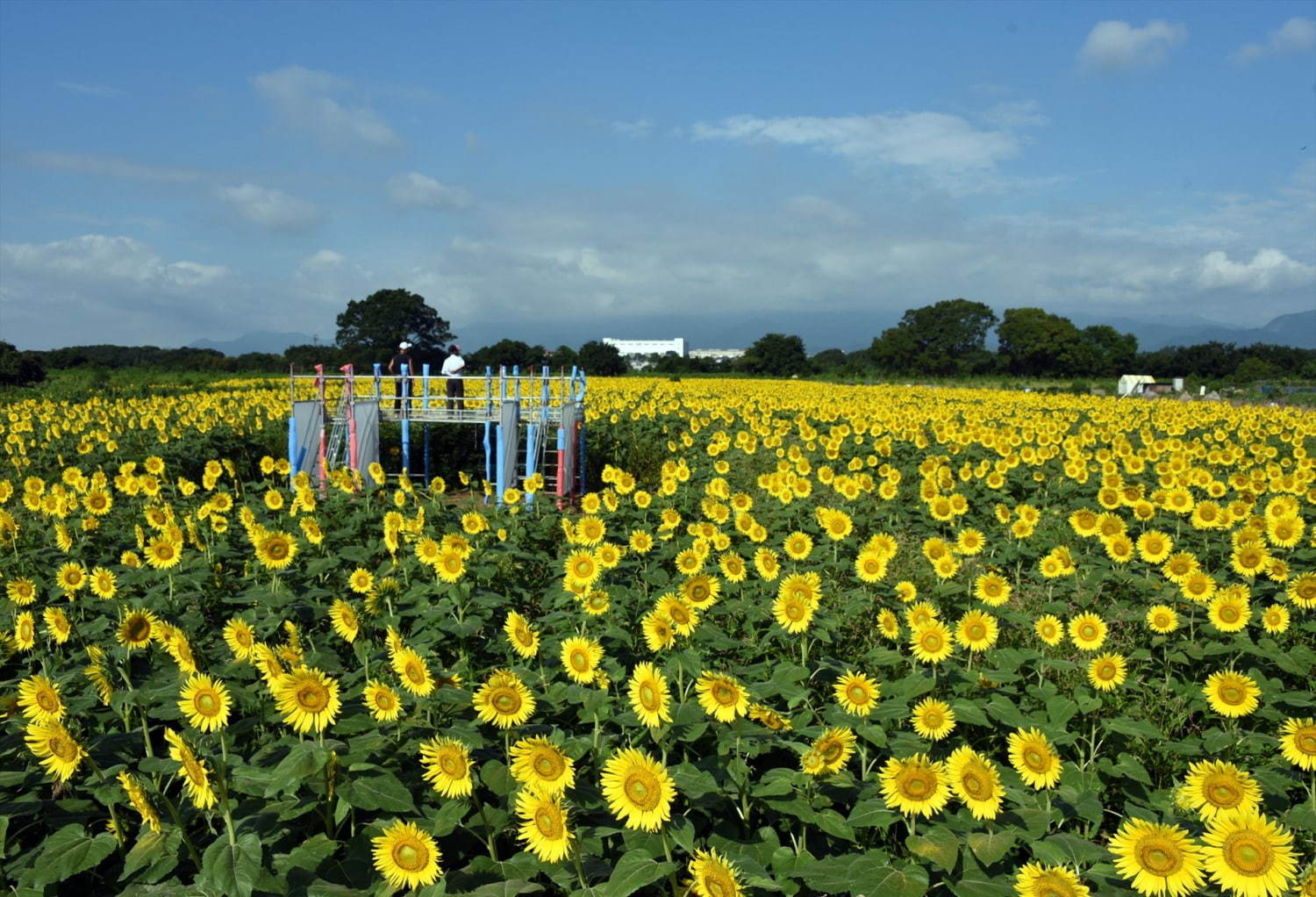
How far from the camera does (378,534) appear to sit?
21.9 feet

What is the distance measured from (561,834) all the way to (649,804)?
235 millimetres

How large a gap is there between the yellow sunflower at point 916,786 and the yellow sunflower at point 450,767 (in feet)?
3.98

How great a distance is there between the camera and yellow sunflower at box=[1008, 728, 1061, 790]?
2721mm

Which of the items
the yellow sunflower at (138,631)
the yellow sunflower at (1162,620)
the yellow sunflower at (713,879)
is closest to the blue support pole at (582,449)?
the yellow sunflower at (1162,620)

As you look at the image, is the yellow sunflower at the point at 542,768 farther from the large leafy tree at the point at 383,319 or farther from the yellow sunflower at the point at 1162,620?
the large leafy tree at the point at 383,319

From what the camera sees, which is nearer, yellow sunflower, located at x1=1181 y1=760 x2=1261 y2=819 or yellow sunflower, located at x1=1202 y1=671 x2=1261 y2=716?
yellow sunflower, located at x1=1181 y1=760 x2=1261 y2=819

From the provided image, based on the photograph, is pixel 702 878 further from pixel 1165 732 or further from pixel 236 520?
pixel 236 520

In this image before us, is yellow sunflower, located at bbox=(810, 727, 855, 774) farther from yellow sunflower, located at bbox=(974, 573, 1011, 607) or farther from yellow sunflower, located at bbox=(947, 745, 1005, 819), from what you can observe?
yellow sunflower, located at bbox=(974, 573, 1011, 607)

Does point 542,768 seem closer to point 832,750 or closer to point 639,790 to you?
point 639,790

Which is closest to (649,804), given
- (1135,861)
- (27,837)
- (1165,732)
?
(1135,861)

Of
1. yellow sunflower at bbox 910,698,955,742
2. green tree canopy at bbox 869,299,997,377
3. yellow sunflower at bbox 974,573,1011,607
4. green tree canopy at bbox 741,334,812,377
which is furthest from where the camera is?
green tree canopy at bbox 869,299,997,377

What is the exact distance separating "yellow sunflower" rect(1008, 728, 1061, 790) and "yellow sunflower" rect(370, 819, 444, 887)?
6.42 feet

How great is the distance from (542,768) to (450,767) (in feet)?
1.02

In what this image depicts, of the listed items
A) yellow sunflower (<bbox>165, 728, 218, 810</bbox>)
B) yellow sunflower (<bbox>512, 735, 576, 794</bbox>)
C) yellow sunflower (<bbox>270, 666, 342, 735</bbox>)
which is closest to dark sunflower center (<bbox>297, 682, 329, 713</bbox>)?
yellow sunflower (<bbox>270, 666, 342, 735</bbox>)
